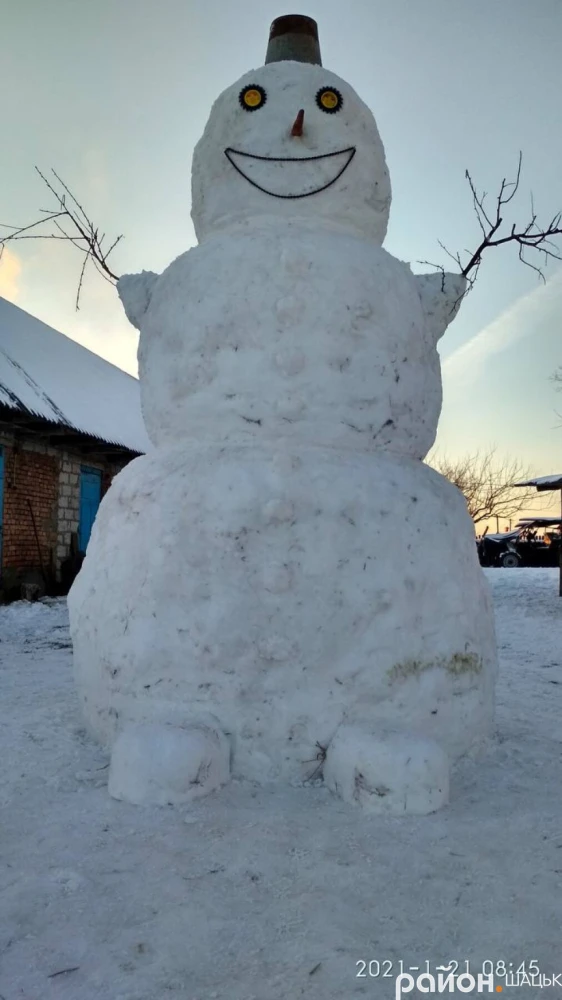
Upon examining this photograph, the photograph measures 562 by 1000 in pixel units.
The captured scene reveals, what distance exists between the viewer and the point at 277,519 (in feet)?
7.66

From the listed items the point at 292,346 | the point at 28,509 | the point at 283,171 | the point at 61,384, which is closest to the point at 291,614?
the point at 292,346

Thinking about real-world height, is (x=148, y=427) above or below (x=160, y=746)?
above

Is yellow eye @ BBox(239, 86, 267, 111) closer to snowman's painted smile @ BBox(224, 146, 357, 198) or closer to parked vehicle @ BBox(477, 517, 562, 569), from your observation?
snowman's painted smile @ BBox(224, 146, 357, 198)

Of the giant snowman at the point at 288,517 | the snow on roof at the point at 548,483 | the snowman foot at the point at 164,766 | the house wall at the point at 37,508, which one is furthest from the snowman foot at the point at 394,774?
the snow on roof at the point at 548,483

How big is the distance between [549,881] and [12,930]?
4.67 ft

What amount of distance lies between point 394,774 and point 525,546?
1863 cm

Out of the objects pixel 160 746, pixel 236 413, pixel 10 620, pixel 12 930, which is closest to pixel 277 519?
pixel 236 413

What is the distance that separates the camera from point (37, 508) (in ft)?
31.3

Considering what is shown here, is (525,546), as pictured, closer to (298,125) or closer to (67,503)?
(67,503)

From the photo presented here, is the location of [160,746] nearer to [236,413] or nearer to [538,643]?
[236,413]

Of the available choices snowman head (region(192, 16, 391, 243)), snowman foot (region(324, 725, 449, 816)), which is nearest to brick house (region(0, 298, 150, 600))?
snowman head (region(192, 16, 391, 243))

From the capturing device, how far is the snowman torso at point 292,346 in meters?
2.51

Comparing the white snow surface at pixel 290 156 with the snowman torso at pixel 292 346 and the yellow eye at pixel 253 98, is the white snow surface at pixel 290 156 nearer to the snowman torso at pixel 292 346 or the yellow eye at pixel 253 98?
the yellow eye at pixel 253 98

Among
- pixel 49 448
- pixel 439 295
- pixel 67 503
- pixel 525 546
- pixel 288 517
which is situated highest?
pixel 49 448
